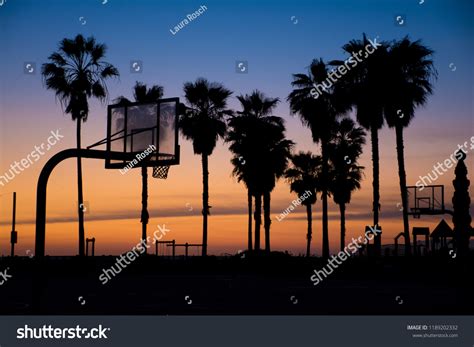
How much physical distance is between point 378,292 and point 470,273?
9.78 m

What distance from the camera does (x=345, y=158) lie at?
2431 inches

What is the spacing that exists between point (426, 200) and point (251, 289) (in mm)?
22857

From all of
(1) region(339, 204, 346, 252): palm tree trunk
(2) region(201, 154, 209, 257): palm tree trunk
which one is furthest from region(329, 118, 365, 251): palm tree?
(2) region(201, 154, 209, 257): palm tree trunk

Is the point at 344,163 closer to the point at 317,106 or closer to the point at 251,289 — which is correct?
the point at 317,106

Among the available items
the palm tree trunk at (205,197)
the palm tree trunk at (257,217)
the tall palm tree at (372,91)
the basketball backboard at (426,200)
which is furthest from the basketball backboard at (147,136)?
→ the palm tree trunk at (257,217)

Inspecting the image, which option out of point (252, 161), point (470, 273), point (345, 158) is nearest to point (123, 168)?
point (470, 273)

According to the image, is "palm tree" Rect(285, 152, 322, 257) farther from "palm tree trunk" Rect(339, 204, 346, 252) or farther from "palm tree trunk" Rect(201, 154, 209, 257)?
"palm tree trunk" Rect(201, 154, 209, 257)

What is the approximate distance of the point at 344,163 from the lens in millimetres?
62719

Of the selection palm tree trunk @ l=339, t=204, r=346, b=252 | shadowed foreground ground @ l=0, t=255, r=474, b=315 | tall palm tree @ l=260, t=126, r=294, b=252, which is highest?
tall palm tree @ l=260, t=126, r=294, b=252

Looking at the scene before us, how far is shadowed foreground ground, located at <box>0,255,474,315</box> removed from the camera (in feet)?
76.4

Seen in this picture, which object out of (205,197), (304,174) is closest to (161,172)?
(205,197)

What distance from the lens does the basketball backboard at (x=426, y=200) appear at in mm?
50781

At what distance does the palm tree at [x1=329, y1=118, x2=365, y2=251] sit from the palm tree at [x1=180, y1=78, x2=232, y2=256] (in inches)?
402

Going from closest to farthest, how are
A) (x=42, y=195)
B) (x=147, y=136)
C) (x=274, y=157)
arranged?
(x=42, y=195) → (x=147, y=136) → (x=274, y=157)
